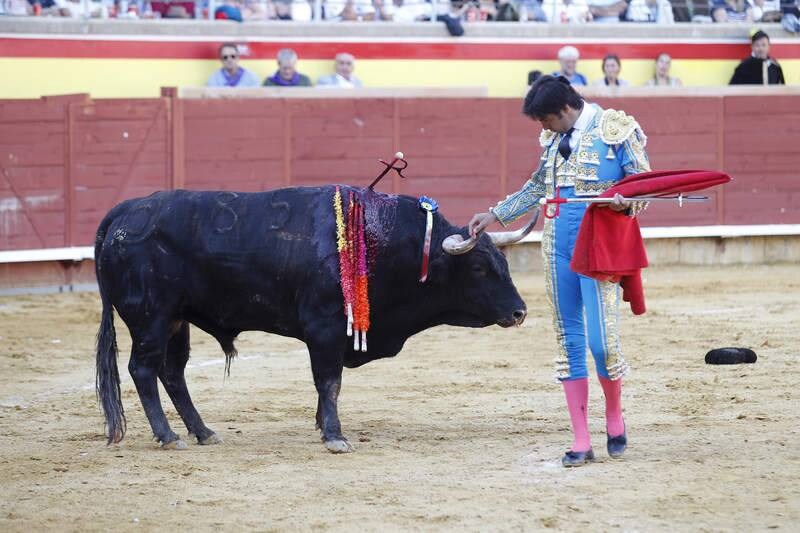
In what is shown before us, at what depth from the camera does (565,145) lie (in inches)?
202

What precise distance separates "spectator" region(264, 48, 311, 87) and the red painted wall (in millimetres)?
427

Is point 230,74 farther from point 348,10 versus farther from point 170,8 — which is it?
point 348,10

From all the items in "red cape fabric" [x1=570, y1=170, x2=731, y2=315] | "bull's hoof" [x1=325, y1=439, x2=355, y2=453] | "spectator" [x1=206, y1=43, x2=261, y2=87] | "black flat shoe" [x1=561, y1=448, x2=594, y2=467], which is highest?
"spectator" [x1=206, y1=43, x2=261, y2=87]

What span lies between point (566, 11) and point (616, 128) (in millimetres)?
9309

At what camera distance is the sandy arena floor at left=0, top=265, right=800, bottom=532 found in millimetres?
4531

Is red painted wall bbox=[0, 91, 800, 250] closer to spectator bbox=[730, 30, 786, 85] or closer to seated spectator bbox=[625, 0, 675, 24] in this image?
spectator bbox=[730, 30, 786, 85]

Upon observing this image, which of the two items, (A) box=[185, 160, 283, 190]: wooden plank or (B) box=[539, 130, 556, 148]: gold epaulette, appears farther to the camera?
(A) box=[185, 160, 283, 190]: wooden plank

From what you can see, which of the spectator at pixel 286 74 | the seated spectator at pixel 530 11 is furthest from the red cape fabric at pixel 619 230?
the seated spectator at pixel 530 11

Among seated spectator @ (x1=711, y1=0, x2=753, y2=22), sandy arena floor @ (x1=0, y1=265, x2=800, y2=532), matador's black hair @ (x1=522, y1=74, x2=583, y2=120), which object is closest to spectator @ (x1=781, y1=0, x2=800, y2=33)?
seated spectator @ (x1=711, y1=0, x2=753, y2=22)

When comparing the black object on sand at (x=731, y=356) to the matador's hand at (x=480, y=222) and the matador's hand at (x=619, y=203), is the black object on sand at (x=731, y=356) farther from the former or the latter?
the matador's hand at (x=619, y=203)

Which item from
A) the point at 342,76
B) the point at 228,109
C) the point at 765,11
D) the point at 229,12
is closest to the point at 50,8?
the point at 229,12

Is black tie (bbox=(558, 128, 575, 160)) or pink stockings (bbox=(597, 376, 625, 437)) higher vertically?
black tie (bbox=(558, 128, 575, 160))

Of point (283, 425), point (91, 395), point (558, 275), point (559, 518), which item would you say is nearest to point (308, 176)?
point (91, 395)

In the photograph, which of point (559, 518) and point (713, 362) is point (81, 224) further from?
point (559, 518)
